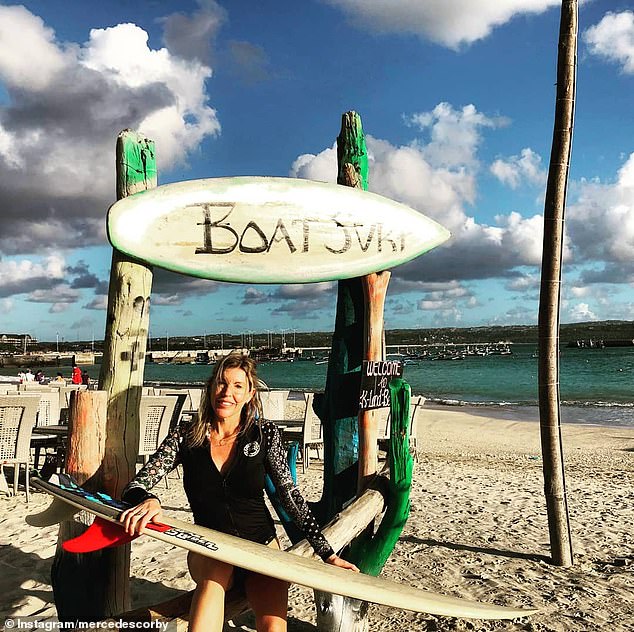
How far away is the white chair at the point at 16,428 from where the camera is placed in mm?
5660

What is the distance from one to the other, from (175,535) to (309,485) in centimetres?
500

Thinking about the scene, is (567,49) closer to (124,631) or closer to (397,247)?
(397,247)

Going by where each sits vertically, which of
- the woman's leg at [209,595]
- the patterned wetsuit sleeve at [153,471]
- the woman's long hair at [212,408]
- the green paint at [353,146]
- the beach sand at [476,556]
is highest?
the green paint at [353,146]

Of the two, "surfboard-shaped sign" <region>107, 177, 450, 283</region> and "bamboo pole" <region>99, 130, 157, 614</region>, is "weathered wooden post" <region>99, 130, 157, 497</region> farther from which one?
"surfboard-shaped sign" <region>107, 177, 450, 283</region>

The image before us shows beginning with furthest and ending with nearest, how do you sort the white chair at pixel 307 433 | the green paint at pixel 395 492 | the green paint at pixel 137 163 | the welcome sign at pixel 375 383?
the white chair at pixel 307 433, the welcome sign at pixel 375 383, the green paint at pixel 395 492, the green paint at pixel 137 163

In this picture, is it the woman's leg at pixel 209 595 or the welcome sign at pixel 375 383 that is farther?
the welcome sign at pixel 375 383

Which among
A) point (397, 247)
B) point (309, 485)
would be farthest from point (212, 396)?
point (309, 485)

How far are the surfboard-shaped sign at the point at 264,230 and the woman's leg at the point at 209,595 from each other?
4.10ft

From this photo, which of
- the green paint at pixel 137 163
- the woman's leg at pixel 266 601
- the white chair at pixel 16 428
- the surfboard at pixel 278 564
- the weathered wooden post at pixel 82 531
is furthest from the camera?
the white chair at pixel 16 428

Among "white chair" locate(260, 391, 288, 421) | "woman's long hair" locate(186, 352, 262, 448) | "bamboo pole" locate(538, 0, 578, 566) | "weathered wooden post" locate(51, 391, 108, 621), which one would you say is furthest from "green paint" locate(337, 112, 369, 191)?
"white chair" locate(260, 391, 288, 421)

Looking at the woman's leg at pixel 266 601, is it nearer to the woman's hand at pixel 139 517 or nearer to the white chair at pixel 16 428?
the woman's hand at pixel 139 517

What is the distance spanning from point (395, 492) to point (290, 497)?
885 millimetres

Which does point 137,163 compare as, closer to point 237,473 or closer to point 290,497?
point 237,473

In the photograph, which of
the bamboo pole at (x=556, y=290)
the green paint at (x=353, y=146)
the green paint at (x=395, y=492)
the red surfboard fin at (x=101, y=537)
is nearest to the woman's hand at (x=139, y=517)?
the red surfboard fin at (x=101, y=537)
